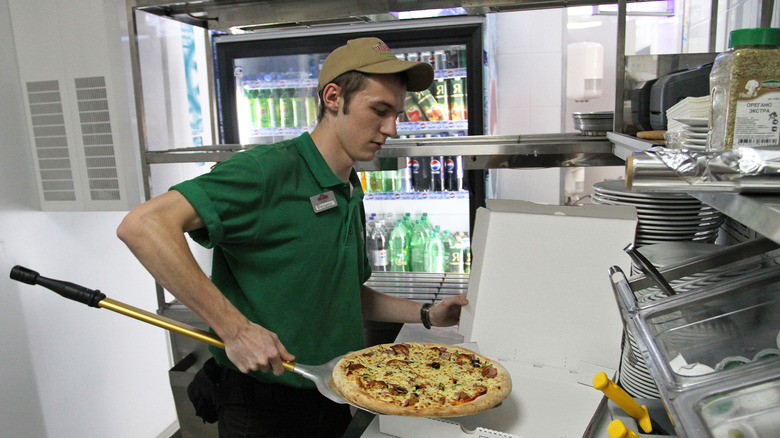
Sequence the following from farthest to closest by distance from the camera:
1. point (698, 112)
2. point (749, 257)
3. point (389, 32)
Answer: point (389, 32)
point (749, 257)
point (698, 112)

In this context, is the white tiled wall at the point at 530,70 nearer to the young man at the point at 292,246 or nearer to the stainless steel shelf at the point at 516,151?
the stainless steel shelf at the point at 516,151

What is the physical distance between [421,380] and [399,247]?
8.26 feet

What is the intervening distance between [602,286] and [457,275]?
132cm

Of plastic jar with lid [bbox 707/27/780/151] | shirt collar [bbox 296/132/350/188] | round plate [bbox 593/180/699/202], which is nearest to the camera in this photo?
plastic jar with lid [bbox 707/27/780/151]

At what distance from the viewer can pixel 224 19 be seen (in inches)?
98.9

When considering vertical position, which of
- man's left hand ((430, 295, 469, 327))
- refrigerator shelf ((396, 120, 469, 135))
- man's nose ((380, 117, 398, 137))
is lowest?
man's left hand ((430, 295, 469, 327))

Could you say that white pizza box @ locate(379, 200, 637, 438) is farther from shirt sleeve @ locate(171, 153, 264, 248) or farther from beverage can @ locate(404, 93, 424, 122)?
beverage can @ locate(404, 93, 424, 122)

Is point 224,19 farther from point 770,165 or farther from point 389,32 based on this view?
point 770,165

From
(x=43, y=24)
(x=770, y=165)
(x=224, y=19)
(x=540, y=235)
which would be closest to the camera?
(x=770, y=165)

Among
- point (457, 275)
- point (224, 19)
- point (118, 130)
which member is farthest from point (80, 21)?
point (457, 275)

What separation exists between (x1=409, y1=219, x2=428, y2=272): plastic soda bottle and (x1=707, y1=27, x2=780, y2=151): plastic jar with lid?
10.3ft

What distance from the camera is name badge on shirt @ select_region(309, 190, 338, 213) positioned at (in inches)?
64.5

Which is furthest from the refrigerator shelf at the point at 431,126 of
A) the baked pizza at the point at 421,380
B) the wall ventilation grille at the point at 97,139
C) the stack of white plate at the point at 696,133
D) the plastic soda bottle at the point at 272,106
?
the stack of white plate at the point at 696,133

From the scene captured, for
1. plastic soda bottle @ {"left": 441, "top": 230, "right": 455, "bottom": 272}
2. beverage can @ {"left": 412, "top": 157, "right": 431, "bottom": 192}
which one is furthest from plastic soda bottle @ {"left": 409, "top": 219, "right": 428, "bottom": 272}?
beverage can @ {"left": 412, "top": 157, "right": 431, "bottom": 192}
